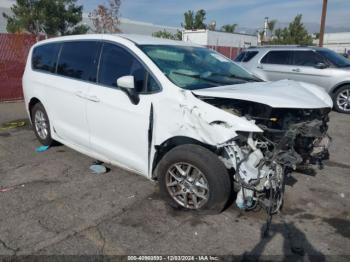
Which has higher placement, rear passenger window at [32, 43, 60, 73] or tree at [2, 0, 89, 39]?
tree at [2, 0, 89, 39]

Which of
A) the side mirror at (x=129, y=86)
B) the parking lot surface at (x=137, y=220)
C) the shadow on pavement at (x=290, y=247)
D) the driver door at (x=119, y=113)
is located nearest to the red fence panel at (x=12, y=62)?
the parking lot surface at (x=137, y=220)

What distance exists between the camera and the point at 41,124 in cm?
572

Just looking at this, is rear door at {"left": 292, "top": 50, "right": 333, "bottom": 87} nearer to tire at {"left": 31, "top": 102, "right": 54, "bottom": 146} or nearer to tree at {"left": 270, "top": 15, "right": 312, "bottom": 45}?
tire at {"left": 31, "top": 102, "right": 54, "bottom": 146}

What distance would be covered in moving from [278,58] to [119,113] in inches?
311

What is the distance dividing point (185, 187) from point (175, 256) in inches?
32.8

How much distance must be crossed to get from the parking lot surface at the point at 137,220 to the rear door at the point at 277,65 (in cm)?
586

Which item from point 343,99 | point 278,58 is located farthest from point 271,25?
point 343,99

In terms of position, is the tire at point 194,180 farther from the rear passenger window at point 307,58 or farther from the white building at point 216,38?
the white building at point 216,38

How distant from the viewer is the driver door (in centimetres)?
385

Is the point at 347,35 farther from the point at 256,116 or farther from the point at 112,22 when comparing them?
the point at 256,116

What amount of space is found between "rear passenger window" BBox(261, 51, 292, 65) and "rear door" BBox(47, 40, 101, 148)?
7320mm

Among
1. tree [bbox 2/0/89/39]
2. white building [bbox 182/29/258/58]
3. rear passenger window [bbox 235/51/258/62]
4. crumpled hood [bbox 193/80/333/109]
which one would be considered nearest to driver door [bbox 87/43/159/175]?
crumpled hood [bbox 193/80/333/109]

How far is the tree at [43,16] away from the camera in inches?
826

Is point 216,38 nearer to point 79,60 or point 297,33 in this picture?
point 297,33
